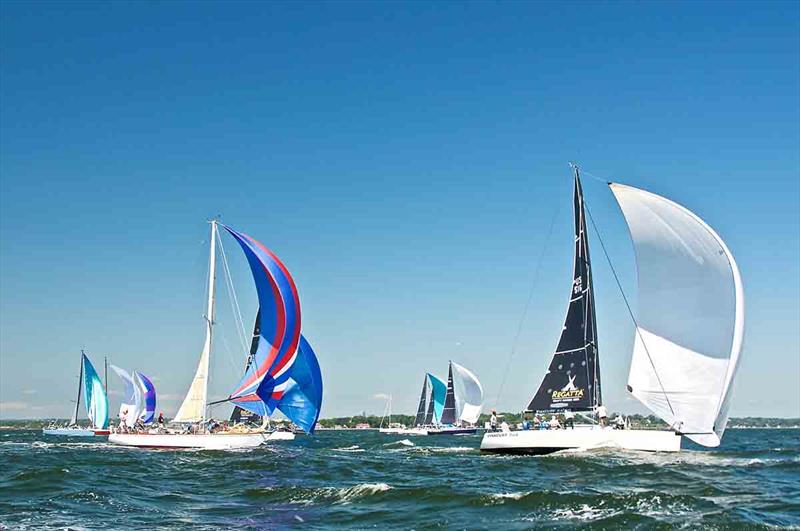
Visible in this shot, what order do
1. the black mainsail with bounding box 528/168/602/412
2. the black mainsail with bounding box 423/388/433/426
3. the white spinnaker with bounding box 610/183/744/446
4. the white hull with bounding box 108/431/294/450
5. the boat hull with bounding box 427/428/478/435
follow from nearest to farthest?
1. the white spinnaker with bounding box 610/183/744/446
2. the black mainsail with bounding box 528/168/602/412
3. the white hull with bounding box 108/431/294/450
4. the boat hull with bounding box 427/428/478/435
5. the black mainsail with bounding box 423/388/433/426

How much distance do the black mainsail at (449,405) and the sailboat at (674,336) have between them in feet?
189

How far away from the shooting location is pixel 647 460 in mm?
25359

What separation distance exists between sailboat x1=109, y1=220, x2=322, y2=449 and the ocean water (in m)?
7.97

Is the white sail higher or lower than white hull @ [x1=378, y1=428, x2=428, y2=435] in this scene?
higher

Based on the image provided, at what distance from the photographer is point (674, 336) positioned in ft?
87.1

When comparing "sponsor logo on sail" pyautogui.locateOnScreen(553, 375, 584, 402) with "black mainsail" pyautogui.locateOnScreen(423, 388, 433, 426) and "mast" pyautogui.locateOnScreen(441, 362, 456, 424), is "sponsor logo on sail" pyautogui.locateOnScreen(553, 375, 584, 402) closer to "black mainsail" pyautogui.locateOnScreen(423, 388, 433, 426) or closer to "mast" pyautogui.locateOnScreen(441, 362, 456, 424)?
"mast" pyautogui.locateOnScreen(441, 362, 456, 424)

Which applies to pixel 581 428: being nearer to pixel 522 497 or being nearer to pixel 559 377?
pixel 559 377

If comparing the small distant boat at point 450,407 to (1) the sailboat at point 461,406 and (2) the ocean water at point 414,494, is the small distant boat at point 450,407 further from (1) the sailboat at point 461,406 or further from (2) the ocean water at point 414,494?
(2) the ocean water at point 414,494

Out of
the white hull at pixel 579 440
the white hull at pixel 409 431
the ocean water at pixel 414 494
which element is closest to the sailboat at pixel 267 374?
the ocean water at pixel 414 494

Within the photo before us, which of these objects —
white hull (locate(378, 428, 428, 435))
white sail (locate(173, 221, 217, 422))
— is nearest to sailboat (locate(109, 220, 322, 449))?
white sail (locate(173, 221, 217, 422))

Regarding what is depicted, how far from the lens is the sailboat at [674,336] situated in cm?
2514

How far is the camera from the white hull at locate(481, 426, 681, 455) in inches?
1025

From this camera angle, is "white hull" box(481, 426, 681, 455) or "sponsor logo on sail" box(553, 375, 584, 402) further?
"sponsor logo on sail" box(553, 375, 584, 402)

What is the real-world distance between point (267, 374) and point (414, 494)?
A: 19.8 metres
